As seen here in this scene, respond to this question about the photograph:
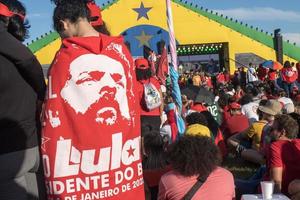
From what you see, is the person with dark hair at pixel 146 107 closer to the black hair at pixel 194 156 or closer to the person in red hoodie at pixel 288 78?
the black hair at pixel 194 156

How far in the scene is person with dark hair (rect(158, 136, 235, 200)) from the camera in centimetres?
331

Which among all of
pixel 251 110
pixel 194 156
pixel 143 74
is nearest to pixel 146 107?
pixel 143 74

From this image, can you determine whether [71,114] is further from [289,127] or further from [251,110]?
[251,110]

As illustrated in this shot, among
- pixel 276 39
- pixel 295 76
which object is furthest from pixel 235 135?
pixel 276 39

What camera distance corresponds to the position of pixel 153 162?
14.1 feet

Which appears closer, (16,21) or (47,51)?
(16,21)

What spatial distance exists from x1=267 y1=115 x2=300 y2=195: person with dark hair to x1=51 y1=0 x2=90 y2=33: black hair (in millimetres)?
2484

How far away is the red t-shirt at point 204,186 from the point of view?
3.31 m

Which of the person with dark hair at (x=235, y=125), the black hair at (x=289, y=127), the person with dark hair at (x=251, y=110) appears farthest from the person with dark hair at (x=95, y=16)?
the person with dark hair at (x=251, y=110)

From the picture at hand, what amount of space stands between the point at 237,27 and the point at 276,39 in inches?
78.4

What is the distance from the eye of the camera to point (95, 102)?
2.20 meters

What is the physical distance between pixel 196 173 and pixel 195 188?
0.33 ft

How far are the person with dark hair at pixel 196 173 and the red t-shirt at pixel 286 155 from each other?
91 cm

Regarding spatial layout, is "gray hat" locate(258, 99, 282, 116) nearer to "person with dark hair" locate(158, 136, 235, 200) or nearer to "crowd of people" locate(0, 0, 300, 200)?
"person with dark hair" locate(158, 136, 235, 200)
